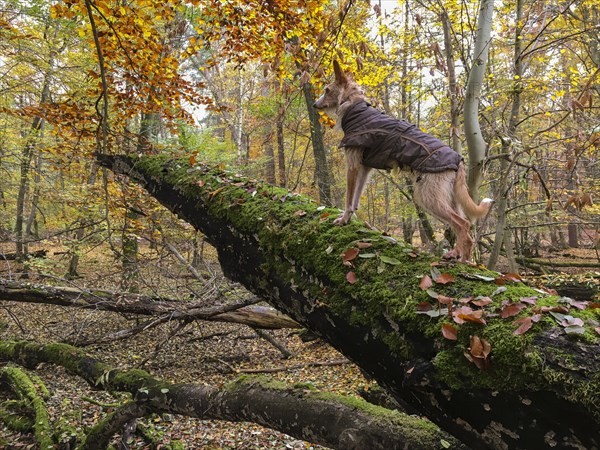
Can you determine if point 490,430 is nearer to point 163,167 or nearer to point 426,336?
point 426,336

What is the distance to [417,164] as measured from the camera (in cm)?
273

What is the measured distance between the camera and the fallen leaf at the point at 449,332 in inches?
62.6

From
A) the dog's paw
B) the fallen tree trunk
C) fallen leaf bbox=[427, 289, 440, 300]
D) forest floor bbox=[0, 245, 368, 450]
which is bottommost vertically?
forest floor bbox=[0, 245, 368, 450]

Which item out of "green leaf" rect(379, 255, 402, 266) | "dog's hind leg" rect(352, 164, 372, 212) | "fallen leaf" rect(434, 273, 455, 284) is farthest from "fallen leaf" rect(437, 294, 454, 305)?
"dog's hind leg" rect(352, 164, 372, 212)

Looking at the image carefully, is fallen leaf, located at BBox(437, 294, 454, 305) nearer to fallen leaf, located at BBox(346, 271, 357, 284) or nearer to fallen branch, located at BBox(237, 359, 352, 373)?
fallen leaf, located at BBox(346, 271, 357, 284)

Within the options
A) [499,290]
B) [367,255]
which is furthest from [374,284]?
[499,290]

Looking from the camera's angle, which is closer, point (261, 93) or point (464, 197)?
point (464, 197)

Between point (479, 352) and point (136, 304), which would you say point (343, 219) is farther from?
point (136, 304)

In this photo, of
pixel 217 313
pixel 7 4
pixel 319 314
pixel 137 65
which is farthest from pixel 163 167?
pixel 7 4

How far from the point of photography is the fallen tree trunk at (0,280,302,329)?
6.38 m

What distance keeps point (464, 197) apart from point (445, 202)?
19cm

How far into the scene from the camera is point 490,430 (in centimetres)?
146

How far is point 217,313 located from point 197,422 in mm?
1663

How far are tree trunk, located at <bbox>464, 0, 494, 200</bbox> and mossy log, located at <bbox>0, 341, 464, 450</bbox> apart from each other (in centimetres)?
309
